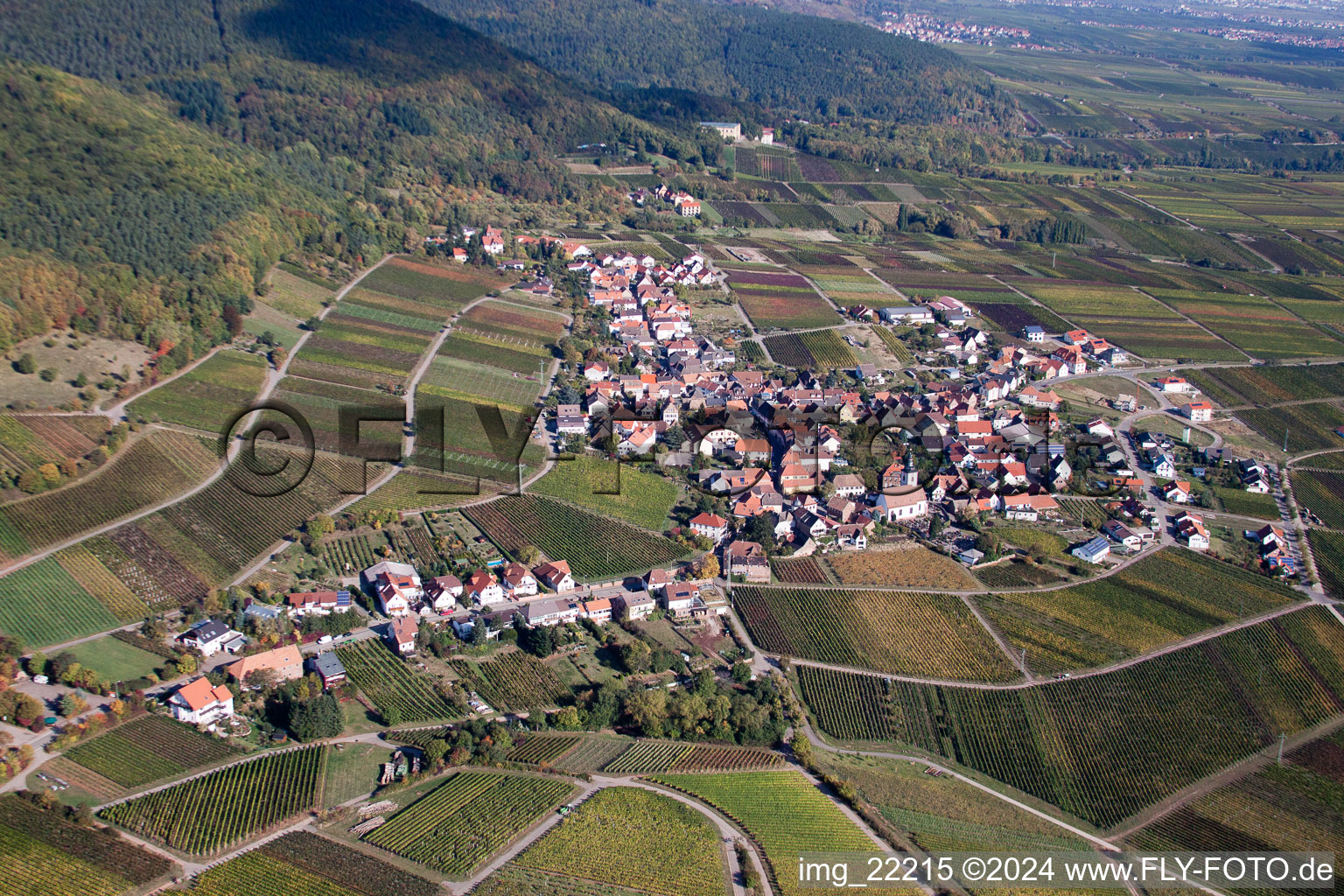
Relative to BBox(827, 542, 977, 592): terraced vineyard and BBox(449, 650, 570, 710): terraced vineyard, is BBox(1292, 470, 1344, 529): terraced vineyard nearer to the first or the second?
BBox(827, 542, 977, 592): terraced vineyard

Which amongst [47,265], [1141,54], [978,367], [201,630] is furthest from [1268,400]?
[1141,54]

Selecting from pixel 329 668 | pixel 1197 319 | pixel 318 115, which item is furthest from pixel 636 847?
pixel 318 115

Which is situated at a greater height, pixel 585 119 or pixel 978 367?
pixel 585 119

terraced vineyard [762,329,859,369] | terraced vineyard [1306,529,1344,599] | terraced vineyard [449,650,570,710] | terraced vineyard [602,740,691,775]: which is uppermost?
terraced vineyard [762,329,859,369]

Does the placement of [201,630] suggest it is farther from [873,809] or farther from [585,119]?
[585,119]

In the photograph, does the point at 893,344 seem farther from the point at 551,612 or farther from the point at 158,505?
the point at 158,505

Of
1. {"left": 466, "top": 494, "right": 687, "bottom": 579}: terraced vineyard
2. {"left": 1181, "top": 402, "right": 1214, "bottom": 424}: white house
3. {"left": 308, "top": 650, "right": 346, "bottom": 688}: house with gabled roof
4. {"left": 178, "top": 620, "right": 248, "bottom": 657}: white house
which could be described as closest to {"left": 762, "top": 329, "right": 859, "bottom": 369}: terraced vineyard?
{"left": 1181, "top": 402, "right": 1214, "bottom": 424}: white house
